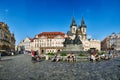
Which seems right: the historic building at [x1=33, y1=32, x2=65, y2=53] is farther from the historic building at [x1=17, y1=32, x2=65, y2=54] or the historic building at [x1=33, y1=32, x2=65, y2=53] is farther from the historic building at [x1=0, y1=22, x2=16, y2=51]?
the historic building at [x1=0, y1=22, x2=16, y2=51]

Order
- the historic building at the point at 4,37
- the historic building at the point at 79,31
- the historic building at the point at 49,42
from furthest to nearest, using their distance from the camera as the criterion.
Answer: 1. the historic building at the point at 79,31
2. the historic building at the point at 49,42
3. the historic building at the point at 4,37

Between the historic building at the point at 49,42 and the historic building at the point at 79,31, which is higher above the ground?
the historic building at the point at 79,31

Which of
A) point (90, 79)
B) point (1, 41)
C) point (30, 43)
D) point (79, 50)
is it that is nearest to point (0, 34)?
point (1, 41)

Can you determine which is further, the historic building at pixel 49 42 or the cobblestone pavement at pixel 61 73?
the historic building at pixel 49 42

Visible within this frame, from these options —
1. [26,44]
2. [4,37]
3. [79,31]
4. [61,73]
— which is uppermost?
[79,31]

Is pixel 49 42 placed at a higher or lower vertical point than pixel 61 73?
higher

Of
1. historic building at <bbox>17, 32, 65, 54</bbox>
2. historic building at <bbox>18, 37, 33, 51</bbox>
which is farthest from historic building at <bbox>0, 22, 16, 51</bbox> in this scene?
historic building at <bbox>18, 37, 33, 51</bbox>

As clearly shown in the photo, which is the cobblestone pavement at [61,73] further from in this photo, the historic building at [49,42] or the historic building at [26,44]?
the historic building at [26,44]

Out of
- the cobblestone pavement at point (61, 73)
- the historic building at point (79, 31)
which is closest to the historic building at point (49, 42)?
the historic building at point (79, 31)

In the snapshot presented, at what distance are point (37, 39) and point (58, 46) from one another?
1654cm

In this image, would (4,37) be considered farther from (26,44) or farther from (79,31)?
(26,44)

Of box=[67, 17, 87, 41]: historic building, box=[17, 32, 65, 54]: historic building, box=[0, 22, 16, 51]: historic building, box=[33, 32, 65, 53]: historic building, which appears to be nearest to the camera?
box=[0, 22, 16, 51]: historic building

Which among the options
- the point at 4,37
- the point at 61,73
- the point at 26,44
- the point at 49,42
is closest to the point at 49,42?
the point at 49,42

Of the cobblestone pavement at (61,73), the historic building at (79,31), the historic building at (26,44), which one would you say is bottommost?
the cobblestone pavement at (61,73)
